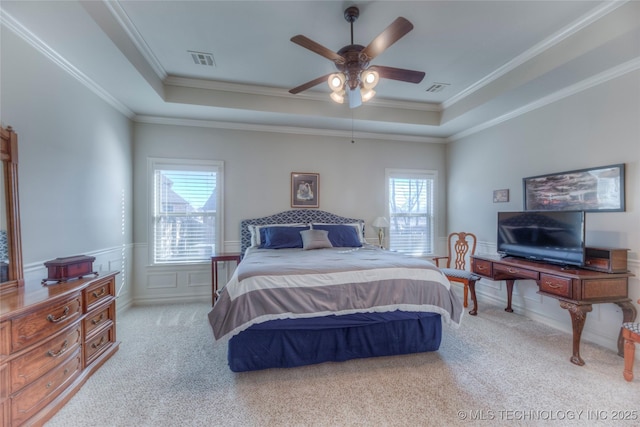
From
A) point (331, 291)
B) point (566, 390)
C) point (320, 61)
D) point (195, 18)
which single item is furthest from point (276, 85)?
point (566, 390)

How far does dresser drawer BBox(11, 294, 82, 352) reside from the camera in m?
1.65

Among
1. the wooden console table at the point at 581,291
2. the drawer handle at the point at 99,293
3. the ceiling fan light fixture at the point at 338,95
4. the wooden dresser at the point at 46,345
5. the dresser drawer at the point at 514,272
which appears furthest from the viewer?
the dresser drawer at the point at 514,272

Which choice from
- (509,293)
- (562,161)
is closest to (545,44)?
(562,161)

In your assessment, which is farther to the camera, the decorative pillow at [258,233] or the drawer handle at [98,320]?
the decorative pillow at [258,233]

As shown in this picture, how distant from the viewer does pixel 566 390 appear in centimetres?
214

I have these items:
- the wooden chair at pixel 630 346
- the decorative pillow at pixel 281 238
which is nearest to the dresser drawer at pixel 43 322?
the decorative pillow at pixel 281 238

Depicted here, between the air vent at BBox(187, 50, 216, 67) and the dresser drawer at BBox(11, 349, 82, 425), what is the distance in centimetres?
305

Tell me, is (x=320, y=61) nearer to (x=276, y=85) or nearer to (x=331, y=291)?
(x=276, y=85)

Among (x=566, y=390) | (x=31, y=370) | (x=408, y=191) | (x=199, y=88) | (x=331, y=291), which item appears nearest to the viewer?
(x=31, y=370)

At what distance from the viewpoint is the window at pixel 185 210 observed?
431 centimetres

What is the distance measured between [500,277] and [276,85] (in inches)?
153

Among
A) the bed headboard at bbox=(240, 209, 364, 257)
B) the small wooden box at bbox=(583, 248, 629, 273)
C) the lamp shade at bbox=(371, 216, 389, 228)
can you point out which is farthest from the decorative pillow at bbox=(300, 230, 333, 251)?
the small wooden box at bbox=(583, 248, 629, 273)

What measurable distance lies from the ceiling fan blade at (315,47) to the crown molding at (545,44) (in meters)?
2.20

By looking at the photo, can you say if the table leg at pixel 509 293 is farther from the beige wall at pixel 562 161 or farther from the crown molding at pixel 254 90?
the crown molding at pixel 254 90
